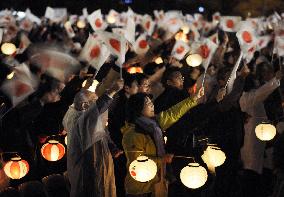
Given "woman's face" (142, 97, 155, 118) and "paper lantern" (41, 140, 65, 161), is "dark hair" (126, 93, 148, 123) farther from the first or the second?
"paper lantern" (41, 140, 65, 161)

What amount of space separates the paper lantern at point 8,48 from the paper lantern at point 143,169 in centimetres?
982

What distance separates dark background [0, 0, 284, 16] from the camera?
3046 cm

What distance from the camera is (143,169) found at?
4984 mm

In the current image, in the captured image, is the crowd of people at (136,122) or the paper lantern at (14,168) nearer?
the crowd of people at (136,122)

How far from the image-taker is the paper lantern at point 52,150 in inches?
246

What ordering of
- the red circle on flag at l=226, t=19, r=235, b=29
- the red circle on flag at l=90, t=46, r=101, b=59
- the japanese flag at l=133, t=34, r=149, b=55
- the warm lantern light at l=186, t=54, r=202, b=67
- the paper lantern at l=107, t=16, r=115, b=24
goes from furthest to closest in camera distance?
1. the paper lantern at l=107, t=16, r=115, b=24
2. the red circle on flag at l=226, t=19, r=235, b=29
3. the japanese flag at l=133, t=34, r=149, b=55
4. the warm lantern light at l=186, t=54, r=202, b=67
5. the red circle on flag at l=90, t=46, r=101, b=59

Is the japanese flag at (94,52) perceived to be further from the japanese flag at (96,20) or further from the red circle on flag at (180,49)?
the japanese flag at (96,20)

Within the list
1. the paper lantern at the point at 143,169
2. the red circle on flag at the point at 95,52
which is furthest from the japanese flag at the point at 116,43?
the paper lantern at the point at 143,169

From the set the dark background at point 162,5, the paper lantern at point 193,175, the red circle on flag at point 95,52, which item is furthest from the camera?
the dark background at point 162,5

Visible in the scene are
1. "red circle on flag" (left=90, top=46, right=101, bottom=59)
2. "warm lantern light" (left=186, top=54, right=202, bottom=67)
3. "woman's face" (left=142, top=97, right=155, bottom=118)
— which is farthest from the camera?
"warm lantern light" (left=186, top=54, right=202, bottom=67)

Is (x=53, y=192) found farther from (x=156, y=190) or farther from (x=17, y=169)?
(x=156, y=190)

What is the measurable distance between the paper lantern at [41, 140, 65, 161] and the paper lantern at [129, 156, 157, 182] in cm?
152

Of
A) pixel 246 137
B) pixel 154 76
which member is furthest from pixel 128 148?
pixel 154 76

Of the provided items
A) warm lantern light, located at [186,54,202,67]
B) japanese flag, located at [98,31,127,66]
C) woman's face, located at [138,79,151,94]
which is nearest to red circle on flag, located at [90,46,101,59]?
japanese flag, located at [98,31,127,66]
